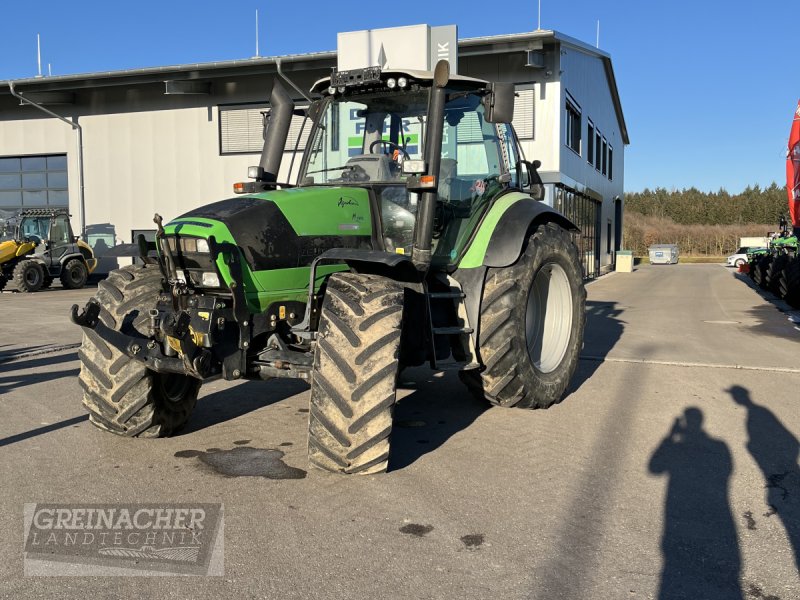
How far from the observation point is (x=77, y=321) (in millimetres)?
4328

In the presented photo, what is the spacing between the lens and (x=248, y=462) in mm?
4582

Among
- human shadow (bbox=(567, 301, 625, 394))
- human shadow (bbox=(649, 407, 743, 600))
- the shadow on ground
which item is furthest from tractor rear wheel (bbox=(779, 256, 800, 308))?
human shadow (bbox=(649, 407, 743, 600))

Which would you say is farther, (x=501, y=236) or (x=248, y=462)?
(x=501, y=236)

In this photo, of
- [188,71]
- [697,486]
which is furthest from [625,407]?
[188,71]

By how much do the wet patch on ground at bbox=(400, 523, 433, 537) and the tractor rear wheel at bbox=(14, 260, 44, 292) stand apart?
19859mm

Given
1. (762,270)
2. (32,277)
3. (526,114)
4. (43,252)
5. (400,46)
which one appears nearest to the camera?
(400,46)

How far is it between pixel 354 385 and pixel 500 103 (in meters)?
2.49

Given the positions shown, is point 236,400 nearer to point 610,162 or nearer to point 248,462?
point 248,462

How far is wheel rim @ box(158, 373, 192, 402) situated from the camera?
4910mm

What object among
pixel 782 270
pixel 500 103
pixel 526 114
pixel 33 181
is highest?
pixel 526 114

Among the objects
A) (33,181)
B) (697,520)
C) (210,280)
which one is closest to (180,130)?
(33,181)

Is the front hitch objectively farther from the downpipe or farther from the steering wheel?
the downpipe

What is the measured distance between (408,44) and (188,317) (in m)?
9.44

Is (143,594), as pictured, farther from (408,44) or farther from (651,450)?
A: (408,44)
